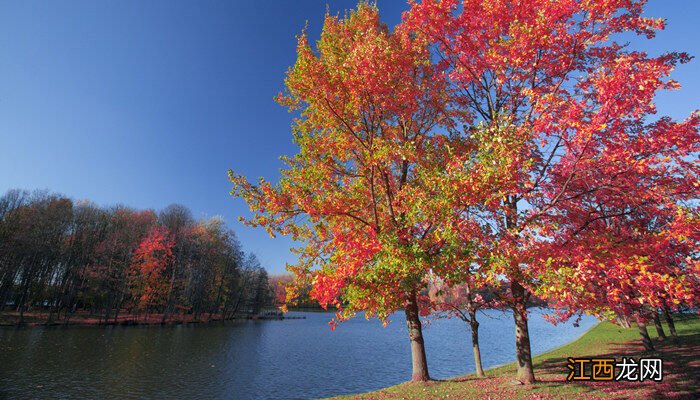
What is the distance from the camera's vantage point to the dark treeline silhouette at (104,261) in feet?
172

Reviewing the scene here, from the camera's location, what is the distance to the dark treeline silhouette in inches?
2064

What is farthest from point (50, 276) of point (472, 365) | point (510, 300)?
point (510, 300)

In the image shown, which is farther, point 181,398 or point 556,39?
point 181,398

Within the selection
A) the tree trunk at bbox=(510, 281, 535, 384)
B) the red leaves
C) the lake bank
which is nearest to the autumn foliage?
the tree trunk at bbox=(510, 281, 535, 384)

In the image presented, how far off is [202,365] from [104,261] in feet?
152

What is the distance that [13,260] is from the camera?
5003 cm

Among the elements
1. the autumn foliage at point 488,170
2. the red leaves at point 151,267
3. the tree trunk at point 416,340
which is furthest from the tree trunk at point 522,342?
the red leaves at point 151,267

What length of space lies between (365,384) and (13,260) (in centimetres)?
5742

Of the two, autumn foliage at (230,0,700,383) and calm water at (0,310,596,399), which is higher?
autumn foliage at (230,0,700,383)

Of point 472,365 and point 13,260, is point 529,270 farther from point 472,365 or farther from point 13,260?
point 13,260

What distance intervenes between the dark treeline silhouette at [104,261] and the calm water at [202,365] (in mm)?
13696

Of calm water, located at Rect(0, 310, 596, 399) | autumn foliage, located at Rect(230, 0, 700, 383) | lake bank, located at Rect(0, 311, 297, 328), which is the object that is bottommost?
calm water, located at Rect(0, 310, 596, 399)

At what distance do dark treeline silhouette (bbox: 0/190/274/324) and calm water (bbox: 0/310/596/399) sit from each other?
44.9 feet

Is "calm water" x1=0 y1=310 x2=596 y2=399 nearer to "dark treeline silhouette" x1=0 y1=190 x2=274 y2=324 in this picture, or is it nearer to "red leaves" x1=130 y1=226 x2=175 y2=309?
"dark treeline silhouette" x1=0 y1=190 x2=274 y2=324
